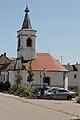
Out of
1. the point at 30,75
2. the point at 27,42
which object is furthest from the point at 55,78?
the point at 27,42

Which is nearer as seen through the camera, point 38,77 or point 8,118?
point 8,118

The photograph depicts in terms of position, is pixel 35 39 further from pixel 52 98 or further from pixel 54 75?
pixel 52 98

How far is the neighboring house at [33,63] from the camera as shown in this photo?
72.6m

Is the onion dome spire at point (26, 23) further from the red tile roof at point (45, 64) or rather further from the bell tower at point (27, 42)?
the red tile roof at point (45, 64)

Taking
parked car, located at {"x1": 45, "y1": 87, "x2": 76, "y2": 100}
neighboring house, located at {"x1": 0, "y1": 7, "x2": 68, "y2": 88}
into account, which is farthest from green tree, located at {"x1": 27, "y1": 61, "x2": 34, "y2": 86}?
parked car, located at {"x1": 45, "y1": 87, "x2": 76, "y2": 100}

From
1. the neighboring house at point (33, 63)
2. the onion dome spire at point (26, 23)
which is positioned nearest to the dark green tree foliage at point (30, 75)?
the neighboring house at point (33, 63)

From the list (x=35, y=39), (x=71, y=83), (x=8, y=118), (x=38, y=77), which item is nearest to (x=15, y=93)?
(x=38, y=77)

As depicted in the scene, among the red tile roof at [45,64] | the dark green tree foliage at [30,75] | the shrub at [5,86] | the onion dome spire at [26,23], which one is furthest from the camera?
the onion dome spire at [26,23]

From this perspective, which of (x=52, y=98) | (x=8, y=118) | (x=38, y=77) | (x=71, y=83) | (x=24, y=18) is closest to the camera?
(x=8, y=118)

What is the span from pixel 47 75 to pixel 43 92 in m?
23.5

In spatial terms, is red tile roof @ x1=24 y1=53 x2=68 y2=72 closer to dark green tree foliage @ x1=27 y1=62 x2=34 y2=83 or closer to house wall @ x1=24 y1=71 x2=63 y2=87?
house wall @ x1=24 y1=71 x2=63 y2=87

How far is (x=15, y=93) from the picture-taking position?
61.6 metres

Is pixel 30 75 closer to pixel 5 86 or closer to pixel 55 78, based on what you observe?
pixel 55 78

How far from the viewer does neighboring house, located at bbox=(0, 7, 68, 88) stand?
7256 centimetres
